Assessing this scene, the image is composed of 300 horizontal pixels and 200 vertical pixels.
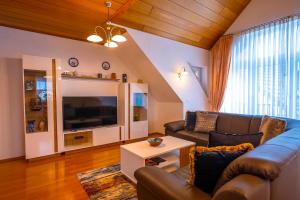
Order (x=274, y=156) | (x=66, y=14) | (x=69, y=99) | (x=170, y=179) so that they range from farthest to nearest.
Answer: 1. (x=69, y=99)
2. (x=66, y=14)
3. (x=170, y=179)
4. (x=274, y=156)

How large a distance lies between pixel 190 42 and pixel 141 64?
4.62ft

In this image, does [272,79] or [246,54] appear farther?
[246,54]

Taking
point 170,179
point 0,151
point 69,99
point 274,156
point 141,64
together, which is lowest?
point 0,151

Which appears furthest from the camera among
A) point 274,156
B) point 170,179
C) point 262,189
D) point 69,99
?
point 69,99

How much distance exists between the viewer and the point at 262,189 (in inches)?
37.5

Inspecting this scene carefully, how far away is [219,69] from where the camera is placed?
4652 mm

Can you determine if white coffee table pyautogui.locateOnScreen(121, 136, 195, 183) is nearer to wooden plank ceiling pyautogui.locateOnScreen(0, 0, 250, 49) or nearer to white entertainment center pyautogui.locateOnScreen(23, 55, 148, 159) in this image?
white entertainment center pyautogui.locateOnScreen(23, 55, 148, 159)

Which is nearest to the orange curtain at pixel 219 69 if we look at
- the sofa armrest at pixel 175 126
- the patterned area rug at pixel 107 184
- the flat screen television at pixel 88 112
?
the sofa armrest at pixel 175 126

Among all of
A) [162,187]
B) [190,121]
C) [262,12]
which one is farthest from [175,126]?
[262,12]

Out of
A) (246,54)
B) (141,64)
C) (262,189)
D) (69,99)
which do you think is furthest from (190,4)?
(262,189)

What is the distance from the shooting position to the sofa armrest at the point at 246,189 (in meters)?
0.87

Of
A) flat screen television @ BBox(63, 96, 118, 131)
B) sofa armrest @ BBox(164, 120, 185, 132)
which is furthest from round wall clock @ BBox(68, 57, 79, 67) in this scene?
sofa armrest @ BBox(164, 120, 185, 132)

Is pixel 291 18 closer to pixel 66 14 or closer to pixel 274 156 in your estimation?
pixel 274 156

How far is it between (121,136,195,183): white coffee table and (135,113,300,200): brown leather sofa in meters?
0.74
